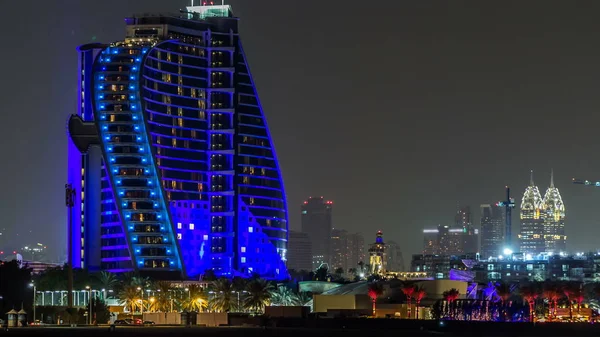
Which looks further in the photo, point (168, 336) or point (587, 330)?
point (587, 330)

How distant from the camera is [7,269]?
7392 inches

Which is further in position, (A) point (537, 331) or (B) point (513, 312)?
(B) point (513, 312)

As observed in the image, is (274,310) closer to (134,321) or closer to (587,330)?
(134,321)

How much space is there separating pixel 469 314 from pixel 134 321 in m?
53.2

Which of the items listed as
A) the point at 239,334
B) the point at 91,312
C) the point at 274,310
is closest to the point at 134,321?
the point at 91,312

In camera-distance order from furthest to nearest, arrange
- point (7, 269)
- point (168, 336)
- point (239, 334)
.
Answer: point (7, 269)
point (239, 334)
point (168, 336)

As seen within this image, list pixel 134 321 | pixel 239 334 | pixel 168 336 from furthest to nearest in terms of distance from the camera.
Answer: pixel 134 321, pixel 239 334, pixel 168 336

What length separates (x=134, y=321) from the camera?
568 ft

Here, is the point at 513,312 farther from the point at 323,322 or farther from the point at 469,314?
the point at 323,322

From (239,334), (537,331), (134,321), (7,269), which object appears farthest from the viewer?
(7,269)

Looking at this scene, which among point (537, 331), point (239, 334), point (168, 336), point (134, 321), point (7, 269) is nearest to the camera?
point (168, 336)

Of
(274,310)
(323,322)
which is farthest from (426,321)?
(274,310)

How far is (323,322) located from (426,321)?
1428 cm

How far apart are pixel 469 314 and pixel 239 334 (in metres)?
62.5
